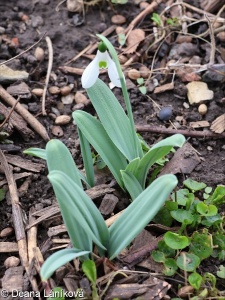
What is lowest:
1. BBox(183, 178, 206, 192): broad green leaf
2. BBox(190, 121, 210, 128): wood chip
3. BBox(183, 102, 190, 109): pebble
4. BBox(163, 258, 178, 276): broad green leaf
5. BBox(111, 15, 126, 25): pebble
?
BBox(163, 258, 178, 276): broad green leaf

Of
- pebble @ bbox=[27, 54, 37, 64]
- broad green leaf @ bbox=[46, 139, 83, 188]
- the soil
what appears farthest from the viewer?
pebble @ bbox=[27, 54, 37, 64]

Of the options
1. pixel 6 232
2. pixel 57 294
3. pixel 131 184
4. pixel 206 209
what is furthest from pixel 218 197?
pixel 6 232

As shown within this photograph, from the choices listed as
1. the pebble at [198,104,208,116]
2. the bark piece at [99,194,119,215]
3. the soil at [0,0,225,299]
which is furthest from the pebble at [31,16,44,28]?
the bark piece at [99,194,119,215]

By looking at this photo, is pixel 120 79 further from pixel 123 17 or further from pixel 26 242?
pixel 123 17

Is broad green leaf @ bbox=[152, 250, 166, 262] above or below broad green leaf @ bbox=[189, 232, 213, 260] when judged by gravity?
below

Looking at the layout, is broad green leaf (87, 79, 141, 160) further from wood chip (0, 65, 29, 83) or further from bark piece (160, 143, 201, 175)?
wood chip (0, 65, 29, 83)

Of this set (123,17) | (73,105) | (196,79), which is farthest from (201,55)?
(73,105)
